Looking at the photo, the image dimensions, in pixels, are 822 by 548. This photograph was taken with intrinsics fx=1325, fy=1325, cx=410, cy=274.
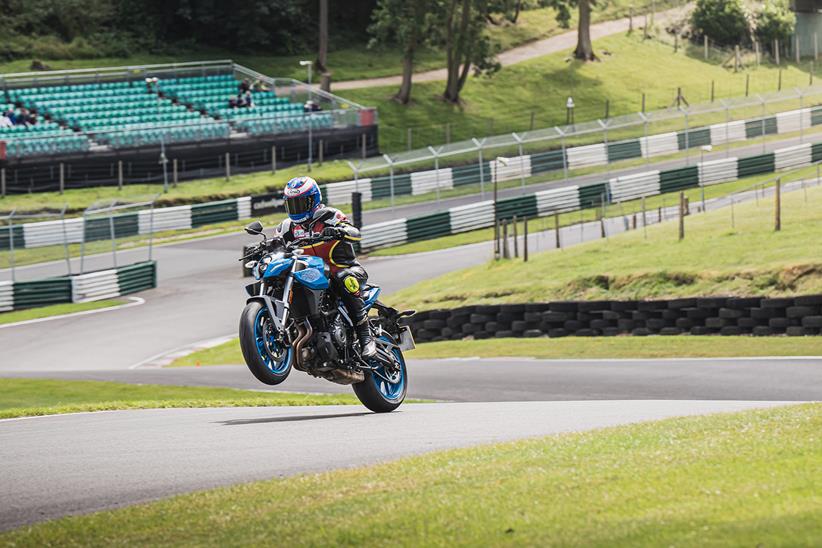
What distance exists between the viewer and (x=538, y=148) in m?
60.8

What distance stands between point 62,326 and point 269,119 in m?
22.9

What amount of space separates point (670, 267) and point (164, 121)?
32.7 m

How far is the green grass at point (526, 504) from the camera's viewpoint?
7961mm

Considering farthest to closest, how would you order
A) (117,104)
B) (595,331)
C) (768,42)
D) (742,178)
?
(768,42), (117,104), (742,178), (595,331)

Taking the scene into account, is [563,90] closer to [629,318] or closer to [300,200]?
[629,318]

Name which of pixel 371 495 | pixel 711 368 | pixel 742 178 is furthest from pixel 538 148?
pixel 371 495

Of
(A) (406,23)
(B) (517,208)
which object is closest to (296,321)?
(B) (517,208)

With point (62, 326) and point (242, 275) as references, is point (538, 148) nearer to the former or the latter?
point (242, 275)

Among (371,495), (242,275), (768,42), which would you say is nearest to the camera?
(371,495)

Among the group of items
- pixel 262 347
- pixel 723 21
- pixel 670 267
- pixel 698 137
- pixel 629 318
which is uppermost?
pixel 723 21

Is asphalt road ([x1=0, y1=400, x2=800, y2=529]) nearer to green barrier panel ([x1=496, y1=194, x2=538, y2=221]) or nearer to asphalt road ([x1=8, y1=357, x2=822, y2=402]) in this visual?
asphalt road ([x1=8, y1=357, x2=822, y2=402])

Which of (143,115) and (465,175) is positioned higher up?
(143,115)

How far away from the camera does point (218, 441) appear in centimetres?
1257

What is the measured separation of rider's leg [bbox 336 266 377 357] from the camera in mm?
14406
